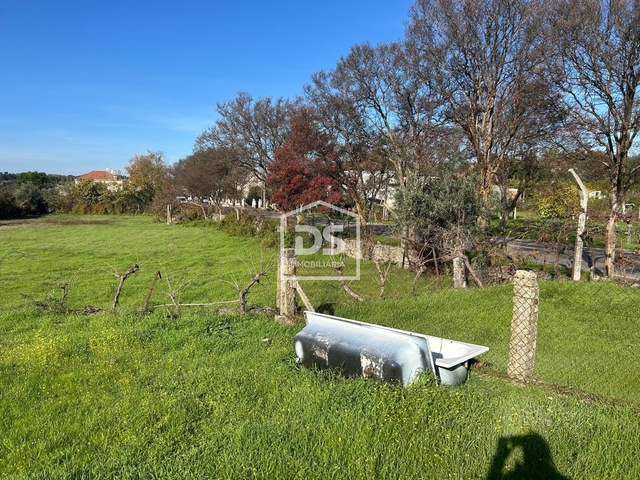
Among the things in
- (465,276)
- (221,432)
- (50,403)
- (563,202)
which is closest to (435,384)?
(221,432)

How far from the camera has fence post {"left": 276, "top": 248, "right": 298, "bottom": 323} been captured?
6121 mm

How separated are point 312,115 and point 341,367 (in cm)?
1644

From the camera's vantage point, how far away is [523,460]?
2566mm

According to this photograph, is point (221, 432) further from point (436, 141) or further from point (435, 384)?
point (436, 141)

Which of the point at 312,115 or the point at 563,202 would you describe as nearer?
the point at 312,115

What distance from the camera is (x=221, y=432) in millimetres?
2943

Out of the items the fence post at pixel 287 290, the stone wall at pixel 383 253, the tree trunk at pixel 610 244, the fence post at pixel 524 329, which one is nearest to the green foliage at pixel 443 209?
the stone wall at pixel 383 253

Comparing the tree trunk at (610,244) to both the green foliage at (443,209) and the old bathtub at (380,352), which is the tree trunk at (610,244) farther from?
the old bathtub at (380,352)

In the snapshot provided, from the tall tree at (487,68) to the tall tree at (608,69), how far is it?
125 centimetres

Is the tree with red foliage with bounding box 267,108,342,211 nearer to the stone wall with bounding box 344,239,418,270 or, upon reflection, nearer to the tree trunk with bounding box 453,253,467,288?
the stone wall with bounding box 344,239,418,270

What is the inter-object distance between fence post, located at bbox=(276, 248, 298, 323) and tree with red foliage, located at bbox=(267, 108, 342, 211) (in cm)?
1148

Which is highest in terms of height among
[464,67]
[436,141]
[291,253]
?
[464,67]

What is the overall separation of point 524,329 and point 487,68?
12616mm

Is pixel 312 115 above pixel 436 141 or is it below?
above
